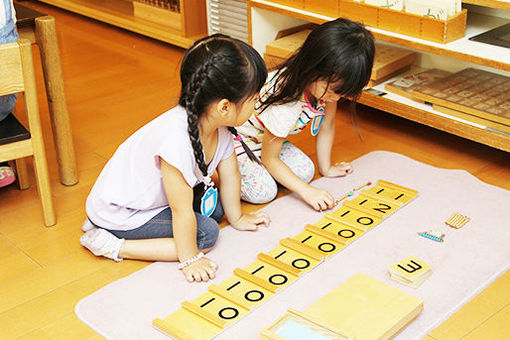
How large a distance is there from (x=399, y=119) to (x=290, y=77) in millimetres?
765

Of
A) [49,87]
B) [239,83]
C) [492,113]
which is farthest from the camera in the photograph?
[492,113]

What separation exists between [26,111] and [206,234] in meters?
0.52

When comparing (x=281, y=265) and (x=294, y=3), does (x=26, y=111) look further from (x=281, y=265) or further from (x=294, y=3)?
(x=294, y=3)

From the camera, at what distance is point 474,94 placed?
1932 millimetres

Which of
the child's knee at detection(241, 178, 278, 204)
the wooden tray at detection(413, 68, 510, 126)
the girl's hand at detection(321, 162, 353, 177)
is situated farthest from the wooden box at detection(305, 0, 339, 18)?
the child's knee at detection(241, 178, 278, 204)

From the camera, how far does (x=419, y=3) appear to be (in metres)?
1.89

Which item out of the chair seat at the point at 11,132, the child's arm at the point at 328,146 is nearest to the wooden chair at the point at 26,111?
the chair seat at the point at 11,132

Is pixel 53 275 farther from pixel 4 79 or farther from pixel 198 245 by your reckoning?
pixel 4 79

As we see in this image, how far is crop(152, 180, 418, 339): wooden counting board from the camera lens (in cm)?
123

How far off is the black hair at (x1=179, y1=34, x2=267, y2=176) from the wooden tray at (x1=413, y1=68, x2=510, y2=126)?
83 centimetres

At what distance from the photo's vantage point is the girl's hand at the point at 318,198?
5.28 feet

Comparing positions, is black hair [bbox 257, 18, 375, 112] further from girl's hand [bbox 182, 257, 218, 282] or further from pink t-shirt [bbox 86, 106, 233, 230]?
girl's hand [bbox 182, 257, 218, 282]

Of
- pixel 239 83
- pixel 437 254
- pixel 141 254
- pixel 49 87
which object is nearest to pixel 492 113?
pixel 437 254

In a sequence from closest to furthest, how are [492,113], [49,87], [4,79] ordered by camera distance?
[4,79] → [49,87] → [492,113]
